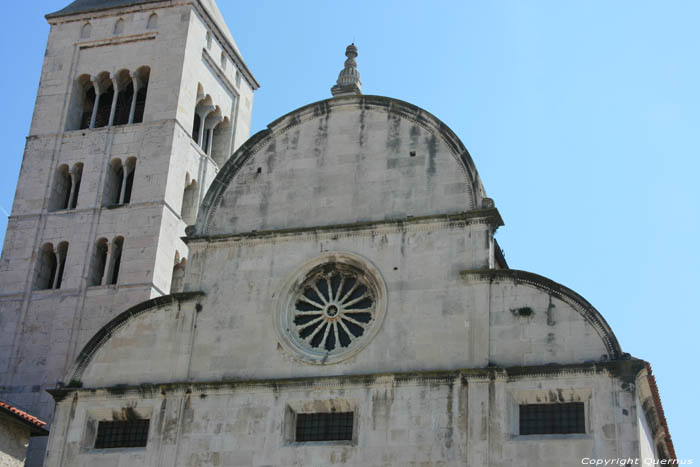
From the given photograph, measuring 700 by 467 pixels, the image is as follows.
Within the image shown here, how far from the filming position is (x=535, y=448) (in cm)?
2117

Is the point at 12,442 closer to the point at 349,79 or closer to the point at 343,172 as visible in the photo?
the point at 343,172

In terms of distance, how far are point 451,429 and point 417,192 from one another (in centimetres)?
603

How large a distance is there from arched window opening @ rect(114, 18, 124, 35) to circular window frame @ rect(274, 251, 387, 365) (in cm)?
1804

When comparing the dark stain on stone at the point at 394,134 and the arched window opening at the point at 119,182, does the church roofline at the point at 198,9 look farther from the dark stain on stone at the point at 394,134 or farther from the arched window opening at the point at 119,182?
the dark stain on stone at the point at 394,134

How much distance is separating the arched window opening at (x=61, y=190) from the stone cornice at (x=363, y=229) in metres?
12.0

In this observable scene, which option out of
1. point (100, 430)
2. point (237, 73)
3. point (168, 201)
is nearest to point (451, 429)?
point (100, 430)

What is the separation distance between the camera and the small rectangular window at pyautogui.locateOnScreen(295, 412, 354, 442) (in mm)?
23094

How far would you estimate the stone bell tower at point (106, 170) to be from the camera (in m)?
34.2

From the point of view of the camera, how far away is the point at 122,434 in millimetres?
24578

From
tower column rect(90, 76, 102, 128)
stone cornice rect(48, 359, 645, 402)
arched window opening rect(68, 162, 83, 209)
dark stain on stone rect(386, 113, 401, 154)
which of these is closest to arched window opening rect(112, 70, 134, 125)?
tower column rect(90, 76, 102, 128)

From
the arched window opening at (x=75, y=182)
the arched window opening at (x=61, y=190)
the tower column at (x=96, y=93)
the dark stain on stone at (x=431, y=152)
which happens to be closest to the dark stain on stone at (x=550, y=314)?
the dark stain on stone at (x=431, y=152)

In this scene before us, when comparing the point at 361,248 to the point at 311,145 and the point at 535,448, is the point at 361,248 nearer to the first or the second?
the point at 311,145

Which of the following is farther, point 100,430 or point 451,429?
point 100,430

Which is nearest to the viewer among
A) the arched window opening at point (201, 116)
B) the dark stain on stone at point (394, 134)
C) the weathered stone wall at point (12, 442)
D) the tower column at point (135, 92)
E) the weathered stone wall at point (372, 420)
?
the weathered stone wall at point (372, 420)
